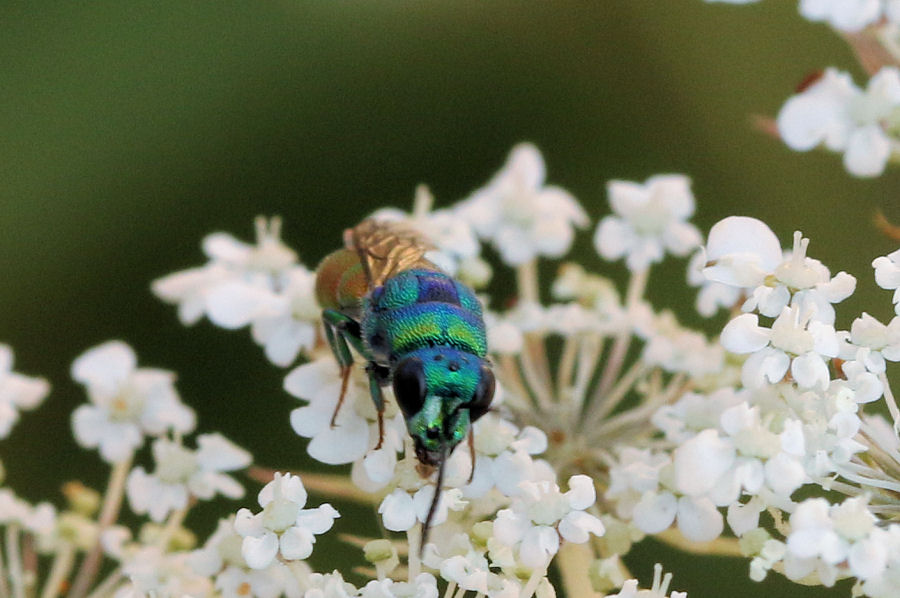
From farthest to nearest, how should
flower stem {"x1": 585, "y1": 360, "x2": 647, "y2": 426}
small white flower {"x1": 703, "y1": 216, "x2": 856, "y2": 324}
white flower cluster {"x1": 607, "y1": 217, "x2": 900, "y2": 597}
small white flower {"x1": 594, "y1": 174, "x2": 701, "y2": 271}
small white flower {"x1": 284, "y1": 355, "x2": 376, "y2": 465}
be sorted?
small white flower {"x1": 594, "y1": 174, "x2": 701, "y2": 271}
flower stem {"x1": 585, "y1": 360, "x2": 647, "y2": 426}
small white flower {"x1": 284, "y1": 355, "x2": 376, "y2": 465}
small white flower {"x1": 703, "y1": 216, "x2": 856, "y2": 324}
white flower cluster {"x1": 607, "y1": 217, "x2": 900, "y2": 597}

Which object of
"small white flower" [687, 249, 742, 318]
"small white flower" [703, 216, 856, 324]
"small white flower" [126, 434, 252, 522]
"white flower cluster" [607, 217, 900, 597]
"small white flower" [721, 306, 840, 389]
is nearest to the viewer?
"white flower cluster" [607, 217, 900, 597]

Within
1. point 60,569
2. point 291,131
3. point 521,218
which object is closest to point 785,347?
point 521,218

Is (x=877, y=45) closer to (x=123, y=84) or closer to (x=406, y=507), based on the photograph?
(x=406, y=507)

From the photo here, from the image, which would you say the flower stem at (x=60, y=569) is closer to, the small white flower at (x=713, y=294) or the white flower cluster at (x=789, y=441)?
the white flower cluster at (x=789, y=441)

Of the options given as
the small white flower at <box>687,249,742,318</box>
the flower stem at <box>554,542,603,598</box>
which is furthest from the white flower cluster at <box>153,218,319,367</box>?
the small white flower at <box>687,249,742,318</box>

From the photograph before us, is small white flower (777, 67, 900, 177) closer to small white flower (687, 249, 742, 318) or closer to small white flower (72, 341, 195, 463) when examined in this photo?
small white flower (687, 249, 742, 318)

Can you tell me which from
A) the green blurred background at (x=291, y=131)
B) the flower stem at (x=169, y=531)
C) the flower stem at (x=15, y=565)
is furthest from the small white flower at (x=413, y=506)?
the green blurred background at (x=291, y=131)

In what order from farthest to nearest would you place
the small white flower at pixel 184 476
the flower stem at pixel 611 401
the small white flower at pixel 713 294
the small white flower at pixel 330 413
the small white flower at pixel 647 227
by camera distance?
the small white flower at pixel 647 227 < the flower stem at pixel 611 401 < the small white flower at pixel 713 294 < the small white flower at pixel 184 476 < the small white flower at pixel 330 413

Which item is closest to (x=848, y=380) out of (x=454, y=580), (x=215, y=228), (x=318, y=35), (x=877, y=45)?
(x=454, y=580)
